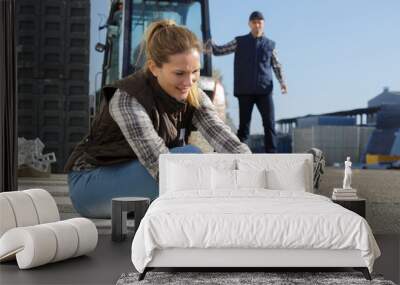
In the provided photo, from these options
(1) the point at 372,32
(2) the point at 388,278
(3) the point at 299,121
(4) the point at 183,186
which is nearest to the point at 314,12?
(1) the point at 372,32

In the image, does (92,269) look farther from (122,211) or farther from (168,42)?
(168,42)

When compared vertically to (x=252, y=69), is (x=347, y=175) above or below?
below

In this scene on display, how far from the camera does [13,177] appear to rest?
594cm

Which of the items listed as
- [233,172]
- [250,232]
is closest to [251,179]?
[233,172]

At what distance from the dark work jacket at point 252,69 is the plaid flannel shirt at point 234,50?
0.09 feet

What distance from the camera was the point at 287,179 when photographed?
514cm

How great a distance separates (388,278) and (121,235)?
84.4 inches

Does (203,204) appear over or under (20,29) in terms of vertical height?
under

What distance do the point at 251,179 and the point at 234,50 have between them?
1.42 metres

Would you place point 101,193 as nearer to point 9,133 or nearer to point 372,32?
point 9,133

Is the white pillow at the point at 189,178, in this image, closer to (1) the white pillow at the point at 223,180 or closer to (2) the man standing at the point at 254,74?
(1) the white pillow at the point at 223,180

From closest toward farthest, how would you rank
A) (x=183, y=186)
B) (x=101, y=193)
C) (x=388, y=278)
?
(x=388, y=278)
(x=183, y=186)
(x=101, y=193)

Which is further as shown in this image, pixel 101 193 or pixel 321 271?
pixel 101 193

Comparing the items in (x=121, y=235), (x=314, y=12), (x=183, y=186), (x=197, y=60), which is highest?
(x=314, y=12)
